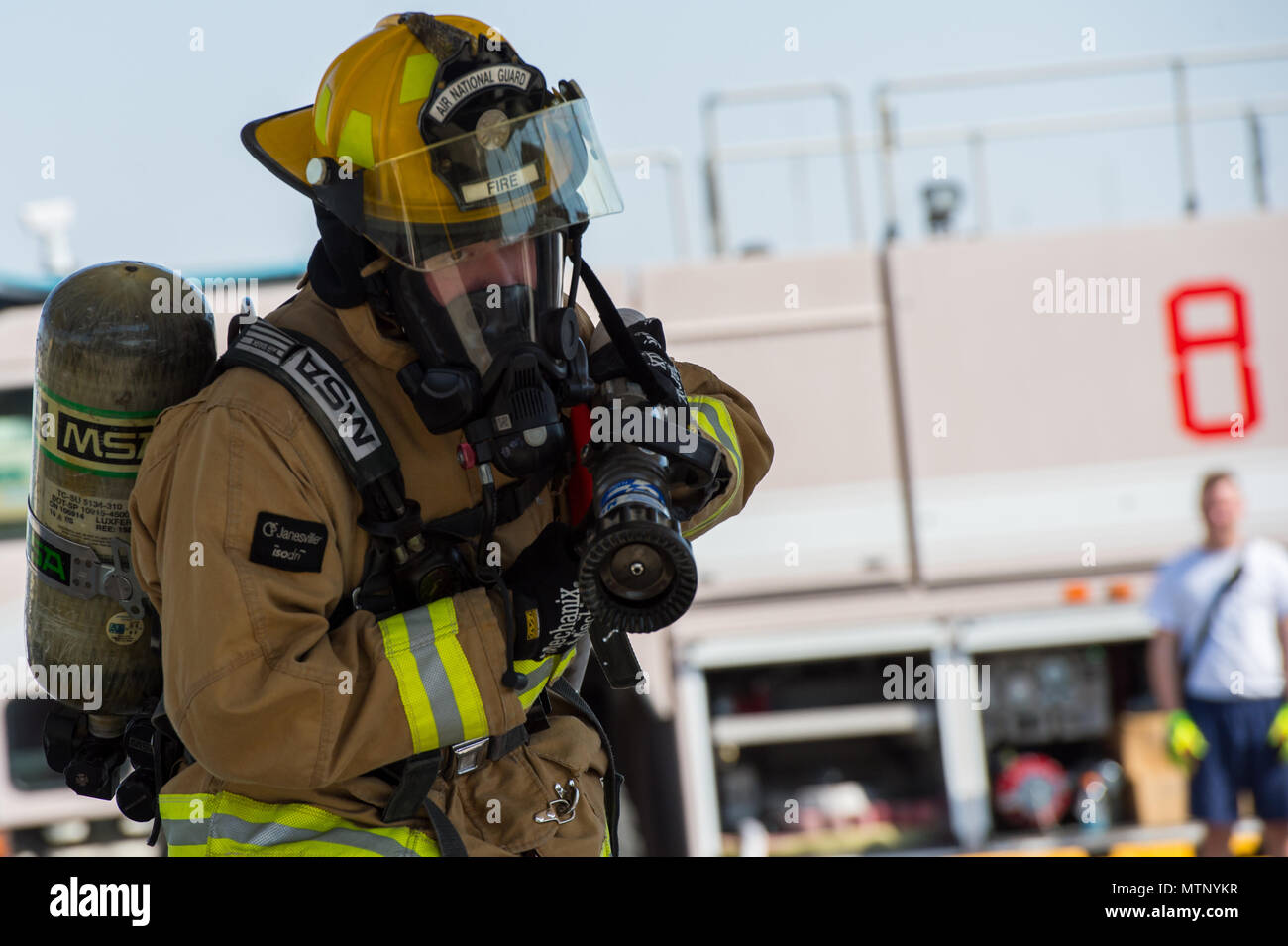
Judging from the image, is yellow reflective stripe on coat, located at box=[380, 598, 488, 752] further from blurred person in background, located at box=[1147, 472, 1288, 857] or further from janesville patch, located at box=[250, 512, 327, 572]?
blurred person in background, located at box=[1147, 472, 1288, 857]

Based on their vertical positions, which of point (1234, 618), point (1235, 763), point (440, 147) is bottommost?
point (1235, 763)

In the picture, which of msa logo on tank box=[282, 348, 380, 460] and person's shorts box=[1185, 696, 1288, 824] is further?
person's shorts box=[1185, 696, 1288, 824]

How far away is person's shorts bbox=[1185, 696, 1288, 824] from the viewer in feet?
16.6

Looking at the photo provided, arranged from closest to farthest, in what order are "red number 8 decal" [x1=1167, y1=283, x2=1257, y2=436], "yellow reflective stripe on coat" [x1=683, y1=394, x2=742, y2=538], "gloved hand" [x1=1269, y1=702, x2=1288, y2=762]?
"yellow reflective stripe on coat" [x1=683, y1=394, x2=742, y2=538] → "gloved hand" [x1=1269, y1=702, x2=1288, y2=762] → "red number 8 decal" [x1=1167, y1=283, x2=1257, y2=436]

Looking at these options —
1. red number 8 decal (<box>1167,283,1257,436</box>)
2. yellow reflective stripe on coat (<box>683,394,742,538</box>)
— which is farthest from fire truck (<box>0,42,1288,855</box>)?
yellow reflective stripe on coat (<box>683,394,742,538</box>)

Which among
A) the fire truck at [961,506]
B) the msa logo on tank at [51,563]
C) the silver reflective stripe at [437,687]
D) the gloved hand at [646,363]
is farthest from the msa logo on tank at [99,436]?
the fire truck at [961,506]

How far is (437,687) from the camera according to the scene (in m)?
1.68

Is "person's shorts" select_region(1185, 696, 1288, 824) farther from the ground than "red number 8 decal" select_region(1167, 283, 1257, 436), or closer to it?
closer to it

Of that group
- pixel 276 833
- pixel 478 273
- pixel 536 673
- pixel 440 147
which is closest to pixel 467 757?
pixel 536 673

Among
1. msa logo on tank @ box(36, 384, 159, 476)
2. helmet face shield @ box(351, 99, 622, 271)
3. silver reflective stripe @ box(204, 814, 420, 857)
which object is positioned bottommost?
silver reflective stripe @ box(204, 814, 420, 857)

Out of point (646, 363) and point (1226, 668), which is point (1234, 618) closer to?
point (1226, 668)
